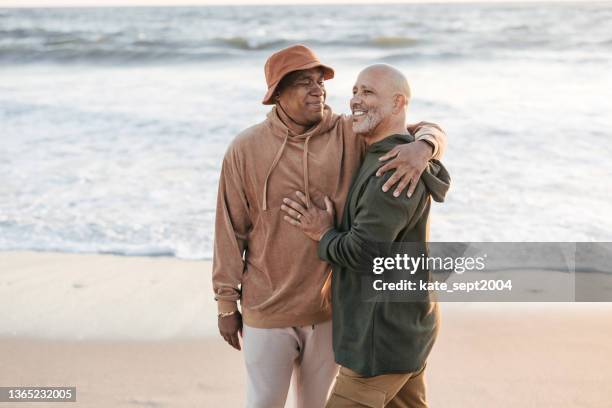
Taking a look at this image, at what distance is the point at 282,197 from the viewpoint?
3016 millimetres

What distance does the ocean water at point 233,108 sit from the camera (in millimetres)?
8188

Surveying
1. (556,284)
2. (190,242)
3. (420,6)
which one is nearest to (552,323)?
(556,284)

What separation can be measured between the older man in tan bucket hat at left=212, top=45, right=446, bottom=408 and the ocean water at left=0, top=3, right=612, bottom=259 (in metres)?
3.96

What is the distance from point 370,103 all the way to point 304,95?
0.29m

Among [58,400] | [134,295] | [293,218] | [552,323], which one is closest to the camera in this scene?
[293,218]

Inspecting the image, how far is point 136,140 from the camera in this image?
11797 mm

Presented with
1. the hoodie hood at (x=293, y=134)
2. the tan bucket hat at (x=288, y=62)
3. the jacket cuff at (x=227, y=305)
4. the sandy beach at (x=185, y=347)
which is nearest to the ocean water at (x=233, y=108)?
the sandy beach at (x=185, y=347)

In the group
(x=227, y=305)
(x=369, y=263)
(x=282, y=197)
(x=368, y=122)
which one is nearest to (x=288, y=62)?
(x=368, y=122)

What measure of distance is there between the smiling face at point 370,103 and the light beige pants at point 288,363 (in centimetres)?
78

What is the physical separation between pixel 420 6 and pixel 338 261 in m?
23.3

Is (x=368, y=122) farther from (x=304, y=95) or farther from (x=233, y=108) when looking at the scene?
(x=233, y=108)

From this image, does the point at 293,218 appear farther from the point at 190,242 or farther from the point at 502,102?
the point at 502,102

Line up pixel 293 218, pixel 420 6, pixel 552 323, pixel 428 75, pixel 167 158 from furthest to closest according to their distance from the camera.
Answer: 1. pixel 420 6
2. pixel 428 75
3. pixel 167 158
4. pixel 552 323
5. pixel 293 218

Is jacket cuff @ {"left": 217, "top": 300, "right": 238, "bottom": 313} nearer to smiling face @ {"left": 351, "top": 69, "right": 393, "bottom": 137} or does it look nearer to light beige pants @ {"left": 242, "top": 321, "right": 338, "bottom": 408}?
light beige pants @ {"left": 242, "top": 321, "right": 338, "bottom": 408}
